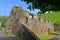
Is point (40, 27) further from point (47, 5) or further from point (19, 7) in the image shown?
point (47, 5)

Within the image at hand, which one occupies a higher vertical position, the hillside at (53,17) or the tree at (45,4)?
the hillside at (53,17)

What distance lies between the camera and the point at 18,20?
1586 cm

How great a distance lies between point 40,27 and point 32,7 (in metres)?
20.1

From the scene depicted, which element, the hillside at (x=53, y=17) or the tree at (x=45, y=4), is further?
the hillside at (x=53, y=17)

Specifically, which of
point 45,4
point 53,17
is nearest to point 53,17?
point 53,17

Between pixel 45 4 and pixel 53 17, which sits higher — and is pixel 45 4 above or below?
below

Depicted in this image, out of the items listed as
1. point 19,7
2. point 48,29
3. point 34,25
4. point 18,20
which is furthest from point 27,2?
point 48,29

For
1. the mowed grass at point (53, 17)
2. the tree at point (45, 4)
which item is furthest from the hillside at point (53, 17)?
the tree at point (45, 4)

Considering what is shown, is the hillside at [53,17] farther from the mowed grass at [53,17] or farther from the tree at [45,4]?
the tree at [45,4]

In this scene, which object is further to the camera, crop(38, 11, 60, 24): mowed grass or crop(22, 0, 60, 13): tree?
crop(38, 11, 60, 24): mowed grass

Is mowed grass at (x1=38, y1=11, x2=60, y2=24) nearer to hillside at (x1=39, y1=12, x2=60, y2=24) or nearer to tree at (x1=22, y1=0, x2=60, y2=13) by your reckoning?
hillside at (x1=39, y1=12, x2=60, y2=24)

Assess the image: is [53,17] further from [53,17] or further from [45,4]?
[45,4]

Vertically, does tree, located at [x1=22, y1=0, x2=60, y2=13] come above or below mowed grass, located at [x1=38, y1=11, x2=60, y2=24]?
below

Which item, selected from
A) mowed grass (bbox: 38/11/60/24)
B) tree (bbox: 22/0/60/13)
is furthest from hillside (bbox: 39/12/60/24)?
tree (bbox: 22/0/60/13)
